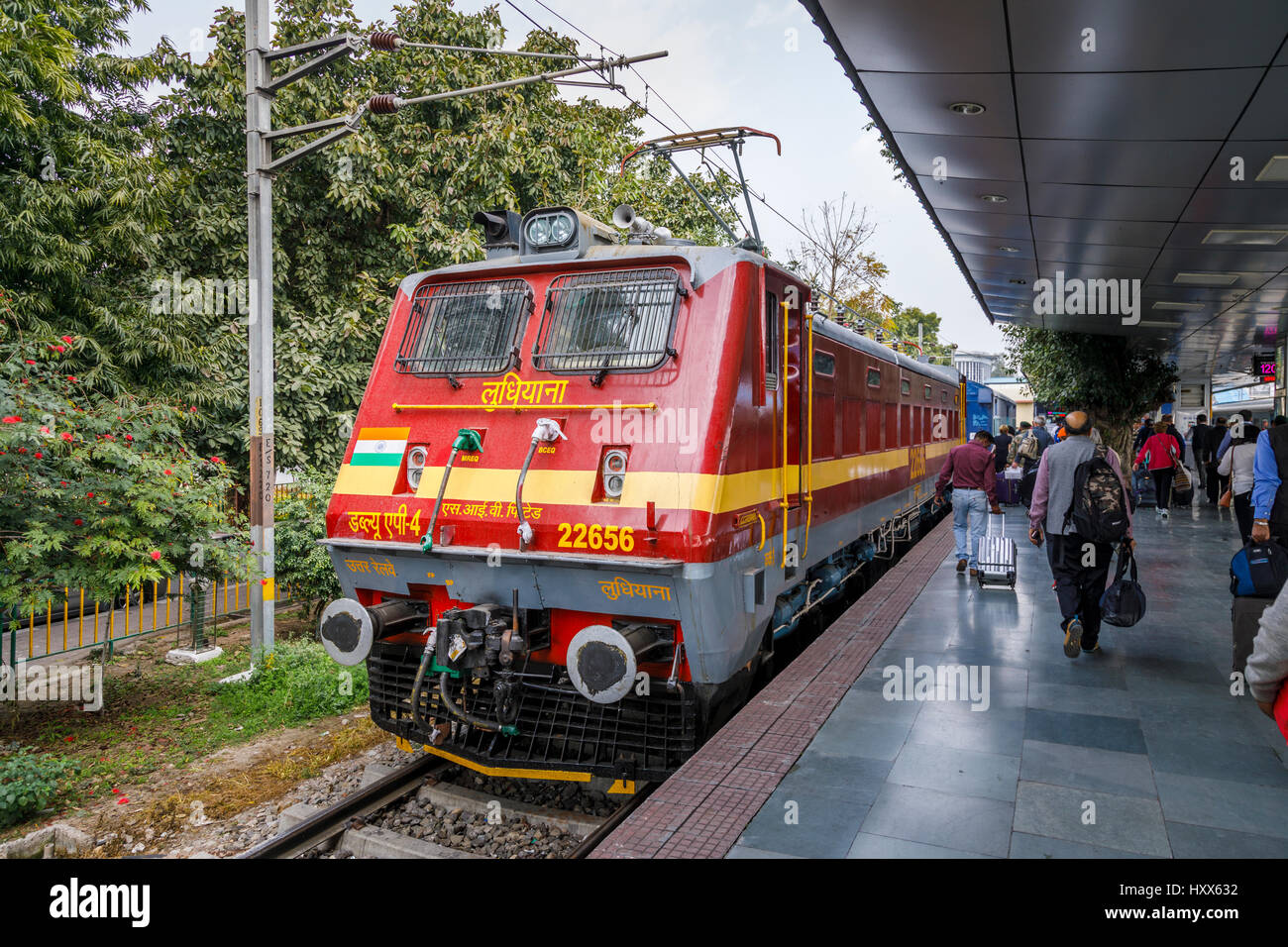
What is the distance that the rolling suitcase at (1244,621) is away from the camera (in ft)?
17.2

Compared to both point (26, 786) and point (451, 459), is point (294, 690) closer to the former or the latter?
point (26, 786)

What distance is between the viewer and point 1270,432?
270 inches

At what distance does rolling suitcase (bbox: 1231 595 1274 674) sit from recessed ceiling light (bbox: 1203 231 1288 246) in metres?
5.25

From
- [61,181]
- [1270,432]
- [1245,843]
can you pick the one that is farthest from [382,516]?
[61,181]

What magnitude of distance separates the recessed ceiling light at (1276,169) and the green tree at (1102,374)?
1271 centimetres

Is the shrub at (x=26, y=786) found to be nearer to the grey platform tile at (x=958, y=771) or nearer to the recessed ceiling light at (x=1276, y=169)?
the grey platform tile at (x=958, y=771)

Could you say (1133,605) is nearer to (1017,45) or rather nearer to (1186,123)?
(1186,123)

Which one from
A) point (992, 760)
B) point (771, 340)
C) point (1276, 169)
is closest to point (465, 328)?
point (771, 340)

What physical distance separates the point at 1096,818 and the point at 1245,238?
25.1ft

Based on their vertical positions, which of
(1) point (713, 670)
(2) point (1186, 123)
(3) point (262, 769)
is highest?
(2) point (1186, 123)

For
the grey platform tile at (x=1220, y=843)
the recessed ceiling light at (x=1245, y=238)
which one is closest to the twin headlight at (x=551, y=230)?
the grey platform tile at (x=1220, y=843)

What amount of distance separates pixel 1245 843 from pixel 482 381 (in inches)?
185

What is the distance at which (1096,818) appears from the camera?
13.2 feet
